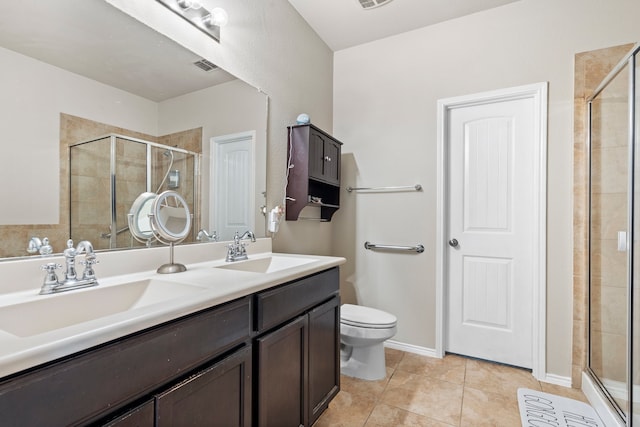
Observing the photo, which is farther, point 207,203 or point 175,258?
point 207,203

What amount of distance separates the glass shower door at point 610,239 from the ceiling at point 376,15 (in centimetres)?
110

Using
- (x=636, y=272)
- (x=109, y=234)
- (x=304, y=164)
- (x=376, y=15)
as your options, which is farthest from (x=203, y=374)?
(x=376, y=15)

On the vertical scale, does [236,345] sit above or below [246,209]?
below

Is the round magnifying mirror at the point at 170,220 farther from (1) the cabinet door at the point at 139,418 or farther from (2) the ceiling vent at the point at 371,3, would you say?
(2) the ceiling vent at the point at 371,3

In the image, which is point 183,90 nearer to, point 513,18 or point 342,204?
point 342,204

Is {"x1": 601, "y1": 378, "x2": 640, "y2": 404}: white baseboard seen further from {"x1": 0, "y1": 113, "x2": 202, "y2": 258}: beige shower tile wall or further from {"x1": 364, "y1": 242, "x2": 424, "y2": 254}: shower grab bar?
{"x1": 0, "y1": 113, "x2": 202, "y2": 258}: beige shower tile wall

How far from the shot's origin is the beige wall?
2.06 meters

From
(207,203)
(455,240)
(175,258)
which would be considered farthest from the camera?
(455,240)

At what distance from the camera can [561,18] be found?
2.09m

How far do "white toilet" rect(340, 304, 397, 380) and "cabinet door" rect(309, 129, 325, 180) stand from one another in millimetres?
1020

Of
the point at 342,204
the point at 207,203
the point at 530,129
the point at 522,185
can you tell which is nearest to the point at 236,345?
the point at 207,203

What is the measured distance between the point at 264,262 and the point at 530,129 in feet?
6.80

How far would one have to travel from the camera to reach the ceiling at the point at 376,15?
7.34 feet

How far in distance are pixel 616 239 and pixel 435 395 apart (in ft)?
4.51
